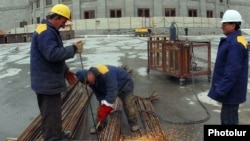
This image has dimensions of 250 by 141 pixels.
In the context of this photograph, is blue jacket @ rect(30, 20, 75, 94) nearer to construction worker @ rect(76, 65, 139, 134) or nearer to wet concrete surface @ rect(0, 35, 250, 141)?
construction worker @ rect(76, 65, 139, 134)

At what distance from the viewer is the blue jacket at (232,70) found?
428 centimetres

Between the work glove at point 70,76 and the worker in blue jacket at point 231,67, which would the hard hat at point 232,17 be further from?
the work glove at point 70,76

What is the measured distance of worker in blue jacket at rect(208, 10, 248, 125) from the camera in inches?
169

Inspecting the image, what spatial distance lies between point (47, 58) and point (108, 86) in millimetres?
1230

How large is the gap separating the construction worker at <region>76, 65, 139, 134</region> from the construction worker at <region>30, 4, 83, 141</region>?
1.83 feet

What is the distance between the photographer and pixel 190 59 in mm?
9719

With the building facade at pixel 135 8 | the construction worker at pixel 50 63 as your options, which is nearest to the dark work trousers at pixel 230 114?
the construction worker at pixel 50 63

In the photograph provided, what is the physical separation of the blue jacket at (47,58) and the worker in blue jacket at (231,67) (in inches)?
81.9

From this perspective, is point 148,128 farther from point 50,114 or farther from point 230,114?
point 50,114

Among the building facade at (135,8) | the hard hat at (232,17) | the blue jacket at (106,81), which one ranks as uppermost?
the building facade at (135,8)

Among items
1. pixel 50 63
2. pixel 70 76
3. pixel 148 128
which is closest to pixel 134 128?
pixel 148 128

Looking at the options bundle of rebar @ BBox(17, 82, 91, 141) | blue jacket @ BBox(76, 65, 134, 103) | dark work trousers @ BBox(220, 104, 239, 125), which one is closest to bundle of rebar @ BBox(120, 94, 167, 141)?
blue jacket @ BBox(76, 65, 134, 103)

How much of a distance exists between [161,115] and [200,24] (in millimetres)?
44571

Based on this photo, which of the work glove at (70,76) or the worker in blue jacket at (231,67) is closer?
the worker in blue jacket at (231,67)
